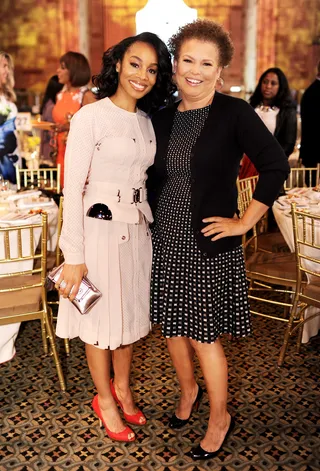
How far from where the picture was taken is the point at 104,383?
94.3 inches

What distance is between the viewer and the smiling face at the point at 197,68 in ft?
6.79

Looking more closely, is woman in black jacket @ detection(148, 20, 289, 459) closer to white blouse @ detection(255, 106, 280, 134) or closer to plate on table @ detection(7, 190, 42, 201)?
plate on table @ detection(7, 190, 42, 201)

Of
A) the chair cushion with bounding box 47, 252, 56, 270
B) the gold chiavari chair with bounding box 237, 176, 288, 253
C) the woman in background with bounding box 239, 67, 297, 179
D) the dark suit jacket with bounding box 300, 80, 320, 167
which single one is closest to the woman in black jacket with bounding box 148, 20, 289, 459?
the chair cushion with bounding box 47, 252, 56, 270

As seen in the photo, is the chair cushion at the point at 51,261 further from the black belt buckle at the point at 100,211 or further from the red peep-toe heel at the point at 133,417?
the black belt buckle at the point at 100,211

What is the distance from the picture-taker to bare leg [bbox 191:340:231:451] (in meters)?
2.23

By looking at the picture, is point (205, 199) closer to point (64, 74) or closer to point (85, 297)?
point (85, 297)

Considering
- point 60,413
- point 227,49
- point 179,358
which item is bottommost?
point 60,413

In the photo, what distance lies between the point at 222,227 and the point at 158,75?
0.62 metres

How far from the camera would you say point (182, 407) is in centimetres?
259

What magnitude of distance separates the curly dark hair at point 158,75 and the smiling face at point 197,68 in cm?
9

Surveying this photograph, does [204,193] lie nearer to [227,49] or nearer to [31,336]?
[227,49]

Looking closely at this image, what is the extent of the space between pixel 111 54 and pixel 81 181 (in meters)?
0.50

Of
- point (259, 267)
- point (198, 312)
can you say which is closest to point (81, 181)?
point (198, 312)

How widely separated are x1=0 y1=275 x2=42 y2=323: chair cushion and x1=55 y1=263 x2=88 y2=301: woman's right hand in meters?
0.75
